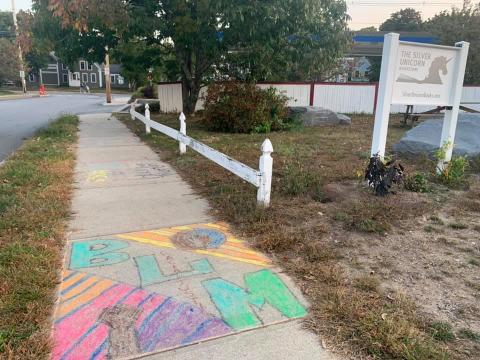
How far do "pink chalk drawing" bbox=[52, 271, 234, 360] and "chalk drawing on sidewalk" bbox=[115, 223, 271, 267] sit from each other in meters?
0.90

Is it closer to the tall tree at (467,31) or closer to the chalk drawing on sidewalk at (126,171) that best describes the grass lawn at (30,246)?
the chalk drawing on sidewalk at (126,171)

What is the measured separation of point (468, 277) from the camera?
3.47m

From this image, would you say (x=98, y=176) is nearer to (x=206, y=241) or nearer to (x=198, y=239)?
(x=198, y=239)

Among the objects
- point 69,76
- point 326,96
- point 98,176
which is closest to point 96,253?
point 98,176

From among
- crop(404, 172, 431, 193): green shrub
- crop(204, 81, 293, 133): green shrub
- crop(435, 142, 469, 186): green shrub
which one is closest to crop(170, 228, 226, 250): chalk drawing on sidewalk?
crop(404, 172, 431, 193): green shrub

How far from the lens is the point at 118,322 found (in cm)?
281

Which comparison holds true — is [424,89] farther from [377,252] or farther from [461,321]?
[461,321]

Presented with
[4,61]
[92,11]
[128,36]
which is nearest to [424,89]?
[92,11]

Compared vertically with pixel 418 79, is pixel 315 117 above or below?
below

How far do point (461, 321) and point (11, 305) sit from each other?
10.7 feet

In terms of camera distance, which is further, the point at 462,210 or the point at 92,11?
the point at 92,11

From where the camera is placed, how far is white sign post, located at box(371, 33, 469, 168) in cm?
571

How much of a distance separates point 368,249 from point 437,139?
17.0 ft

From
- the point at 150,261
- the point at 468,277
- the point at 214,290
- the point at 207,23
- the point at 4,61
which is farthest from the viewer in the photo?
the point at 4,61
